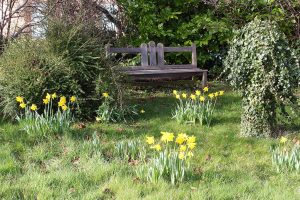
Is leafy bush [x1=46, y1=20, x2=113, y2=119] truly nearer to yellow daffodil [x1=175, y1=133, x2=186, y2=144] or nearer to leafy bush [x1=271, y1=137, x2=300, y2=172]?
yellow daffodil [x1=175, y1=133, x2=186, y2=144]

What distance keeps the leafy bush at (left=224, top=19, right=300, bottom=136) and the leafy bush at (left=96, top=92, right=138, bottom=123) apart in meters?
1.64

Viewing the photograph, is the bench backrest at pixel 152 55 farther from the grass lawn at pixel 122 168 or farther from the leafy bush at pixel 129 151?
the leafy bush at pixel 129 151

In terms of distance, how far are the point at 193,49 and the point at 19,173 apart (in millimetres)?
5452

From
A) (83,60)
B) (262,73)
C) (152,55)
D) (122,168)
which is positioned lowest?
(122,168)

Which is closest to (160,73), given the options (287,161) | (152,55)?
(152,55)

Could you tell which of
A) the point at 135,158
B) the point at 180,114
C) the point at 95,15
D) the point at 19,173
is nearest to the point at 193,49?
the point at 95,15

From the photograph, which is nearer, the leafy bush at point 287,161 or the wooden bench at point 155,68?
the leafy bush at point 287,161

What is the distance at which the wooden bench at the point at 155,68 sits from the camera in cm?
723

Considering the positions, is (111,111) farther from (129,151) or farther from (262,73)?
(262,73)

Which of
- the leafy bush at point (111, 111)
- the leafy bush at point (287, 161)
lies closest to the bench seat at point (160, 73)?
the leafy bush at point (111, 111)

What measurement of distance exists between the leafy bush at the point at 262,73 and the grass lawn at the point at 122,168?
0.30 m

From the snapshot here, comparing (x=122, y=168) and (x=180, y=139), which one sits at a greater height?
(x=180, y=139)

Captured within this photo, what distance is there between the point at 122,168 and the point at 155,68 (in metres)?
4.50

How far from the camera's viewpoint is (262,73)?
173 inches
